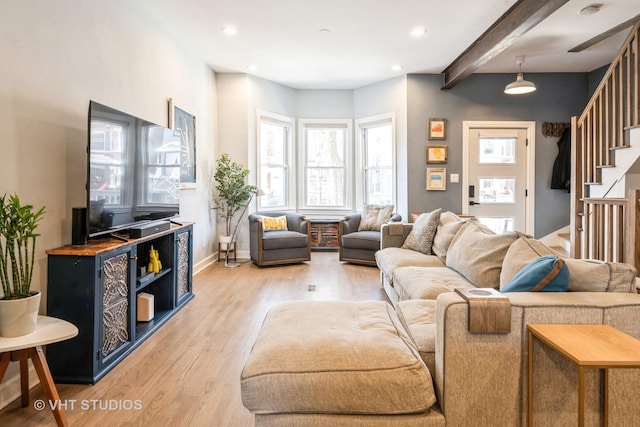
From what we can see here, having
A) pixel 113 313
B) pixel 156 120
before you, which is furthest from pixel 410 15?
pixel 113 313

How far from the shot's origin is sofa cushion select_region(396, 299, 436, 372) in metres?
1.53

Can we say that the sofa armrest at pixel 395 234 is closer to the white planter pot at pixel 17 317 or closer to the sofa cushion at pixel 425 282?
the sofa cushion at pixel 425 282

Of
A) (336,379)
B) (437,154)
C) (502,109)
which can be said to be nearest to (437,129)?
(437,154)

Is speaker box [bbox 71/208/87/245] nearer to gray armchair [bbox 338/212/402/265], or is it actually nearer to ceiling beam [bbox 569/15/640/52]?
gray armchair [bbox 338/212/402/265]

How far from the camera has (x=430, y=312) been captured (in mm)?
1993

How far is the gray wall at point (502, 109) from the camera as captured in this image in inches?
229

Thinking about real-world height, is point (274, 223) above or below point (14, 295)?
above

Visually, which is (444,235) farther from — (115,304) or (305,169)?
(305,169)

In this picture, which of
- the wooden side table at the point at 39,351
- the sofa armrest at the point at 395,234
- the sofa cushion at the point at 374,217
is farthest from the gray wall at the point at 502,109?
the wooden side table at the point at 39,351

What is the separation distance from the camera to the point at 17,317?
1.74m

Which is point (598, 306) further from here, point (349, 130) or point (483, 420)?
point (349, 130)

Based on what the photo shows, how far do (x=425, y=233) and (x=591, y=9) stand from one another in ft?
8.81

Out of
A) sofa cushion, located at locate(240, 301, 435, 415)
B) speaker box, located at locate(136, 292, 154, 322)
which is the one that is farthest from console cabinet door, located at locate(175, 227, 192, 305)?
sofa cushion, located at locate(240, 301, 435, 415)

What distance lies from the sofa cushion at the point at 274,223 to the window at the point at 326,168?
1.09 m
